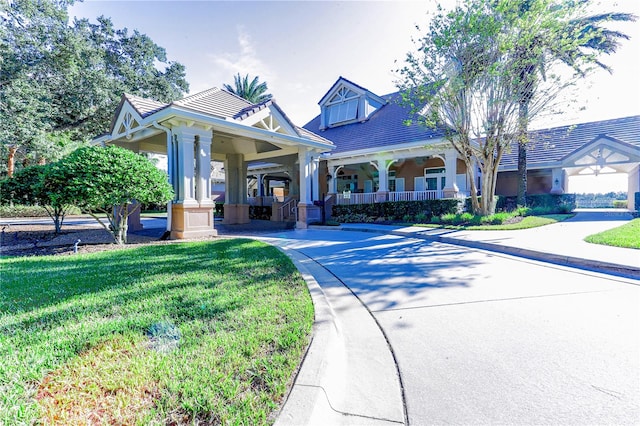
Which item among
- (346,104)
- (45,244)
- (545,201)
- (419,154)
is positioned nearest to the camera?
(45,244)

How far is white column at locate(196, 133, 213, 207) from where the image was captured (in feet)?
31.9

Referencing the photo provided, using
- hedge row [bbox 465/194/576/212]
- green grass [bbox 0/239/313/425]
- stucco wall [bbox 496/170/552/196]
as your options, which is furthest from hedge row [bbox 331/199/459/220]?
green grass [bbox 0/239/313/425]

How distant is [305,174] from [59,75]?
1926 cm

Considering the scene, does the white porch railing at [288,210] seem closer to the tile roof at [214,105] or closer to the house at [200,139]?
the house at [200,139]

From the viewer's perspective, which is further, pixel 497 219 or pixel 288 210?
pixel 288 210

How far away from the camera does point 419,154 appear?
14430mm

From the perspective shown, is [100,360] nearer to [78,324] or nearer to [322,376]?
[78,324]

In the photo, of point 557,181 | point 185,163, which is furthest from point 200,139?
point 557,181

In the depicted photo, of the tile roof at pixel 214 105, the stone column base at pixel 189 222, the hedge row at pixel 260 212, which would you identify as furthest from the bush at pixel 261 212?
the stone column base at pixel 189 222

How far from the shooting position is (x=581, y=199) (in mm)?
26234

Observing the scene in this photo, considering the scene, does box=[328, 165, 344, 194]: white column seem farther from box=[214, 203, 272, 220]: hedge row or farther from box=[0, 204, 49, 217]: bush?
box=[0, 204, 49, 217]: bush

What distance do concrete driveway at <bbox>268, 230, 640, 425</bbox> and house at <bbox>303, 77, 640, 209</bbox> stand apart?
29.7ft

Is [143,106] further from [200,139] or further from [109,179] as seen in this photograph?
[109,179]

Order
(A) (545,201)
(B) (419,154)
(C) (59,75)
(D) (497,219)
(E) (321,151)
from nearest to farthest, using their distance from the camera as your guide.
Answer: (D) (497,219), (E) (321,151), (B) (419,154), (A) (545,201), (C) (59,75)
